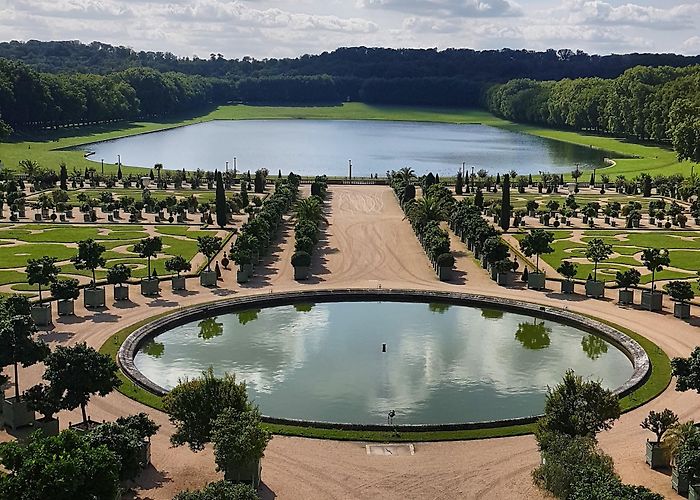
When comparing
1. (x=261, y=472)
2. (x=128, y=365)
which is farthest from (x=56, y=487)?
(x=128, y=365)

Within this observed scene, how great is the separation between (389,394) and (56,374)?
41.3 ft

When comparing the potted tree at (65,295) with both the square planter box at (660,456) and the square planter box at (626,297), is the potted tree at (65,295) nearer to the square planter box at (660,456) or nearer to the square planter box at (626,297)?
the square planter box at (626,297)

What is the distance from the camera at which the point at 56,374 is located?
28.7 meters

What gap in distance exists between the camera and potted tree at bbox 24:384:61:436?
28.7 meters

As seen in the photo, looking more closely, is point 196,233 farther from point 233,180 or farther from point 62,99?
point 62,99

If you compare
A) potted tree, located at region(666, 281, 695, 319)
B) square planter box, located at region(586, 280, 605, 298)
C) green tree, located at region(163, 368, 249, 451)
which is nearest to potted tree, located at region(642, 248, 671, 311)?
potted tree, located at region(666, 281, 695, 319)

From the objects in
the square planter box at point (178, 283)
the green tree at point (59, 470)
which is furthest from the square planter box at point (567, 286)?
the green tree at point (59, 470)

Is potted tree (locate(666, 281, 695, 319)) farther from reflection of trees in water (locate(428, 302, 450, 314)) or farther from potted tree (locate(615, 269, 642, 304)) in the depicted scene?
reflection of trees in water (locate(428, 302, 450, 314))

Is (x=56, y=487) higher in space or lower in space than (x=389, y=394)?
higher

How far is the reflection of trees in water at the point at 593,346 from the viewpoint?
40.6 m

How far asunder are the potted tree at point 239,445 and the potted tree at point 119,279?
73.6 feet

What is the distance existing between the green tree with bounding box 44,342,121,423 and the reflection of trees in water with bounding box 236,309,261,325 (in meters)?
16.5

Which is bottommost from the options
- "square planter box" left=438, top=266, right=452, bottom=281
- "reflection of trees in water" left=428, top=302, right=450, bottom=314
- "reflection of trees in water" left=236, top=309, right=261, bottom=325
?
"reflection of trees in water" left=236, top=309, right=261, bottom=325

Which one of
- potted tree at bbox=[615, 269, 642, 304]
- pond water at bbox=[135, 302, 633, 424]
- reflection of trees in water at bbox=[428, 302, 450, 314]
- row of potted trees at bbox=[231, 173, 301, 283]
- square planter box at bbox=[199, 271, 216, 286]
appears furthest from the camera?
row of potted trees at bbox=[231, 173, 301, 283]
